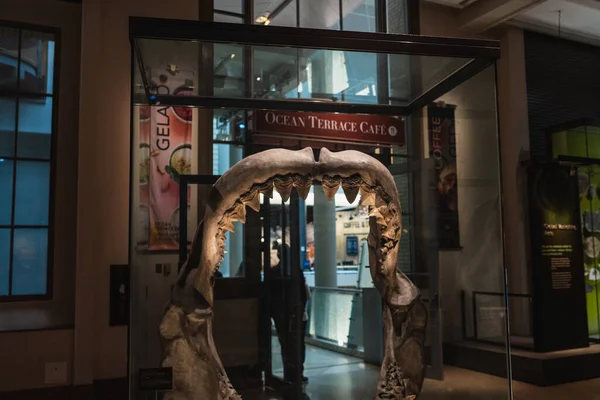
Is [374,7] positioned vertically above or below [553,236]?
above

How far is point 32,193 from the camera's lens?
4289 mm

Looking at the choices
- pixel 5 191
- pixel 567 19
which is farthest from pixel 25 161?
pixel 567 19

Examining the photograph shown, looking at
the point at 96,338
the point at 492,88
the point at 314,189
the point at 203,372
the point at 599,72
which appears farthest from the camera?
the point at 599,72

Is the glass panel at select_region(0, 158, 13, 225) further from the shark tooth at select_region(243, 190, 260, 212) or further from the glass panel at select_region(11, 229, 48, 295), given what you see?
the shark tooth at select_region(243, 190, 260, 212)

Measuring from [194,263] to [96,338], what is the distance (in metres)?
2.43

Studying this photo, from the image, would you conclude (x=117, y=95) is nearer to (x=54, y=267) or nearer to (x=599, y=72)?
(x=54, y=267)

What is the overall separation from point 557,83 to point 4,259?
6.19m

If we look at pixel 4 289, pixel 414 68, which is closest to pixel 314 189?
pixel 414 68

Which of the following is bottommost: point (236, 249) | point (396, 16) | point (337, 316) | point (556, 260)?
point (337, 316)

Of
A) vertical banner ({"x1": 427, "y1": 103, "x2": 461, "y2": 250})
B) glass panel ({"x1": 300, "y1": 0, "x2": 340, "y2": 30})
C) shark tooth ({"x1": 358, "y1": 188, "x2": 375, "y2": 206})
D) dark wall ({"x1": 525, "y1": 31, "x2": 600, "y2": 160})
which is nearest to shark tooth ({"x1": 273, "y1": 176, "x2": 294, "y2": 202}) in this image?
shark tooth ({"x1": 358, "y1": 188, "x2": 375, "y2": 206})

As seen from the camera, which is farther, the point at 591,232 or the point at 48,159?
the point at 591,232

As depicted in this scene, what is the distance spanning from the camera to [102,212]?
4219 millimetres

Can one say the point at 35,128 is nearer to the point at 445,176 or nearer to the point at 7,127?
the point at 7,127

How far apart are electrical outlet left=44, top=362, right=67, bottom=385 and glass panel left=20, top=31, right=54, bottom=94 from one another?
2074 millimetres
